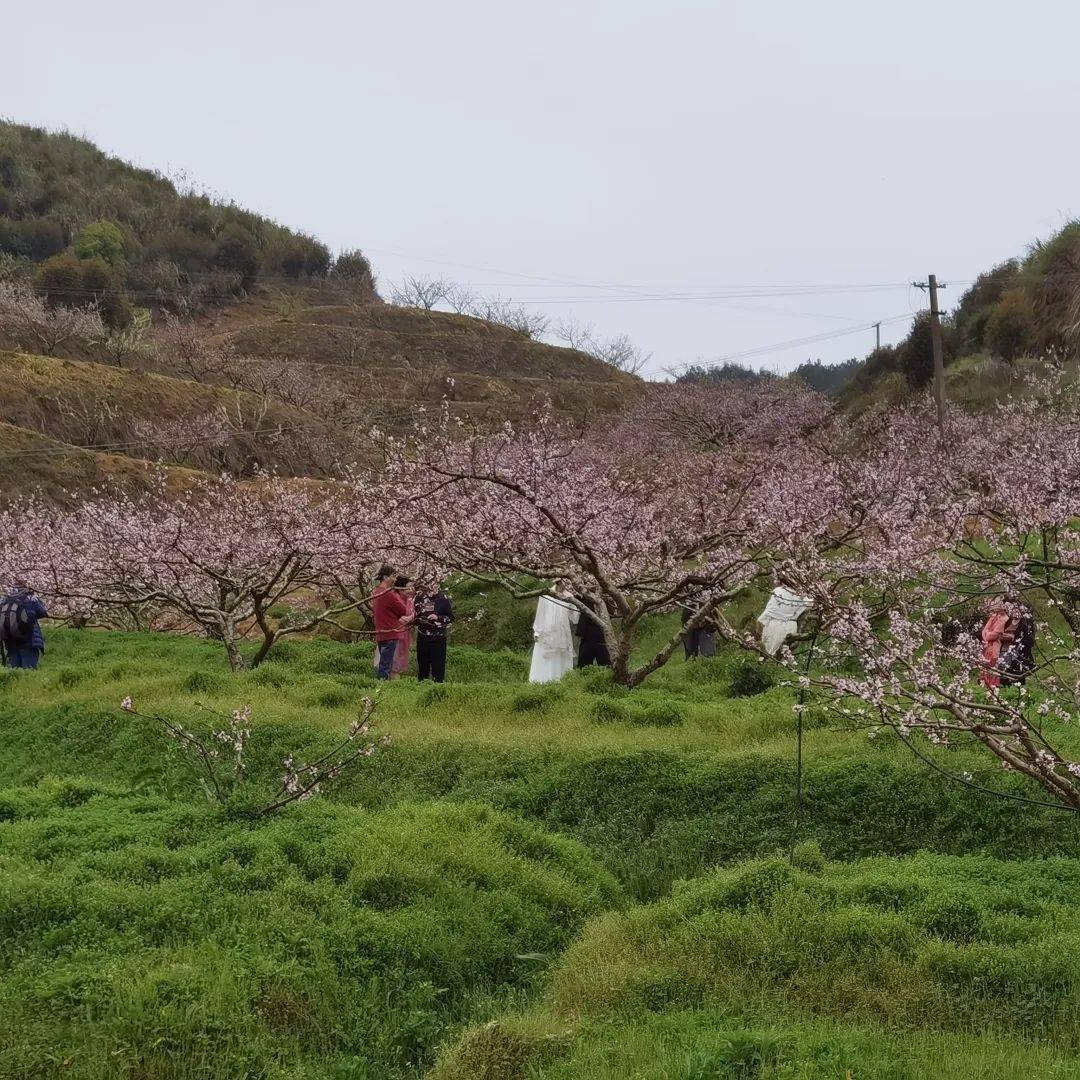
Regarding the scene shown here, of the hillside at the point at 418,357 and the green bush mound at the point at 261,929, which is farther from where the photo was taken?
the hillside at the point at 418,357

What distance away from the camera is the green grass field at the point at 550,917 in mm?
5984

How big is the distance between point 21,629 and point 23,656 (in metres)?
0.51

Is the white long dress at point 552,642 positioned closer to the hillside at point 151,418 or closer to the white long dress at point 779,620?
the white long dress at point 779,620

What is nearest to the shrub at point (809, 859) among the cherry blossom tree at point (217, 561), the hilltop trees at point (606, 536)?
the hilltop trees at point (606, 536)

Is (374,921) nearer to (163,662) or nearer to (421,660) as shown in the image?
(421,660)

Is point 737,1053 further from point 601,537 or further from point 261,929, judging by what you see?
point 601,537

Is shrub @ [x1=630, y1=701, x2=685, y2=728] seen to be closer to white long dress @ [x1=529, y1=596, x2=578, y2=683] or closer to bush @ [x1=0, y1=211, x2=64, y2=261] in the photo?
white long dress @ [x1=529, y1=596, x2=578, y2=683]

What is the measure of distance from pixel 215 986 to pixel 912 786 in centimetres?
590

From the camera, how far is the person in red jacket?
52.4 ft

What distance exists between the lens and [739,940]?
709 centimetres

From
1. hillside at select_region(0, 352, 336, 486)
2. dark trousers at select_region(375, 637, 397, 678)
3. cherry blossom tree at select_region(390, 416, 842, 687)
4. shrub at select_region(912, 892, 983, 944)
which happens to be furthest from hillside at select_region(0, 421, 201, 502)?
shrub at select_region(912, 892, 983, 944)

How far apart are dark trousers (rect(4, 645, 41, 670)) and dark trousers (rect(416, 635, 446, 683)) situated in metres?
6.62

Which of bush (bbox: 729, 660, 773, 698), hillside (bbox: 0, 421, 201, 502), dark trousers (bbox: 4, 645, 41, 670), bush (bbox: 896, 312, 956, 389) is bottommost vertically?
dark trousers (bbox: 4, 645, 41, 670)

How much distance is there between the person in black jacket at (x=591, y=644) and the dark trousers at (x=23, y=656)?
866cm
